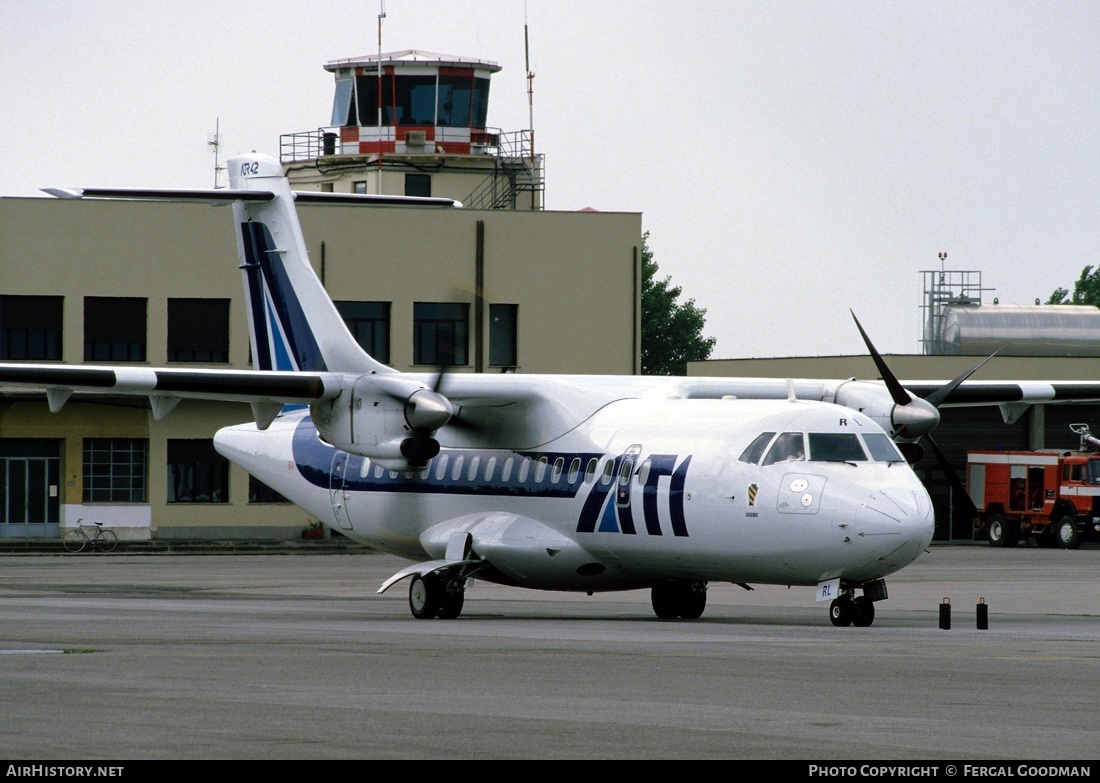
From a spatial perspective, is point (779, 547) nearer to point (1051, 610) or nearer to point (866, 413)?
point (866, 413)

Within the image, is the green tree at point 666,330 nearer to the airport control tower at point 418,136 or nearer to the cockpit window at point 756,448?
the airport control tower at point 418,136

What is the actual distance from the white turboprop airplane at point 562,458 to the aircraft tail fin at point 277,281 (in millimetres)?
36

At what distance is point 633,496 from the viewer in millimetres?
21375

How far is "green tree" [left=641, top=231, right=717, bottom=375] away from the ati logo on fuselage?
78.6 metres

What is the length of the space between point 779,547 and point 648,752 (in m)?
10.7

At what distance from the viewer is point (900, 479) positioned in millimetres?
19672

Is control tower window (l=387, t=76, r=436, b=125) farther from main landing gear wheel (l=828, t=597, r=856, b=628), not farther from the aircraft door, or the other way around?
main landing gear wheel (l=828, t=597, r=856, b=628)

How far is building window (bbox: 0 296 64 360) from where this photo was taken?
49594 millimetres

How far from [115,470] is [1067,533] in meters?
27.9

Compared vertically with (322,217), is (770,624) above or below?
below

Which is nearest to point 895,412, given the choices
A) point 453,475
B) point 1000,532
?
point 453,475

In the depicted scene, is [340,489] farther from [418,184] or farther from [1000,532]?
[1000,532]

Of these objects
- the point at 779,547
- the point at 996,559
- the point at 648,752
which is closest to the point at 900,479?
the point at 779,547

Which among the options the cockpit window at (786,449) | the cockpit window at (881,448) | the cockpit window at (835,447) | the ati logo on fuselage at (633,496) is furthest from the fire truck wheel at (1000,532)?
the cockpit window at (786,449)
